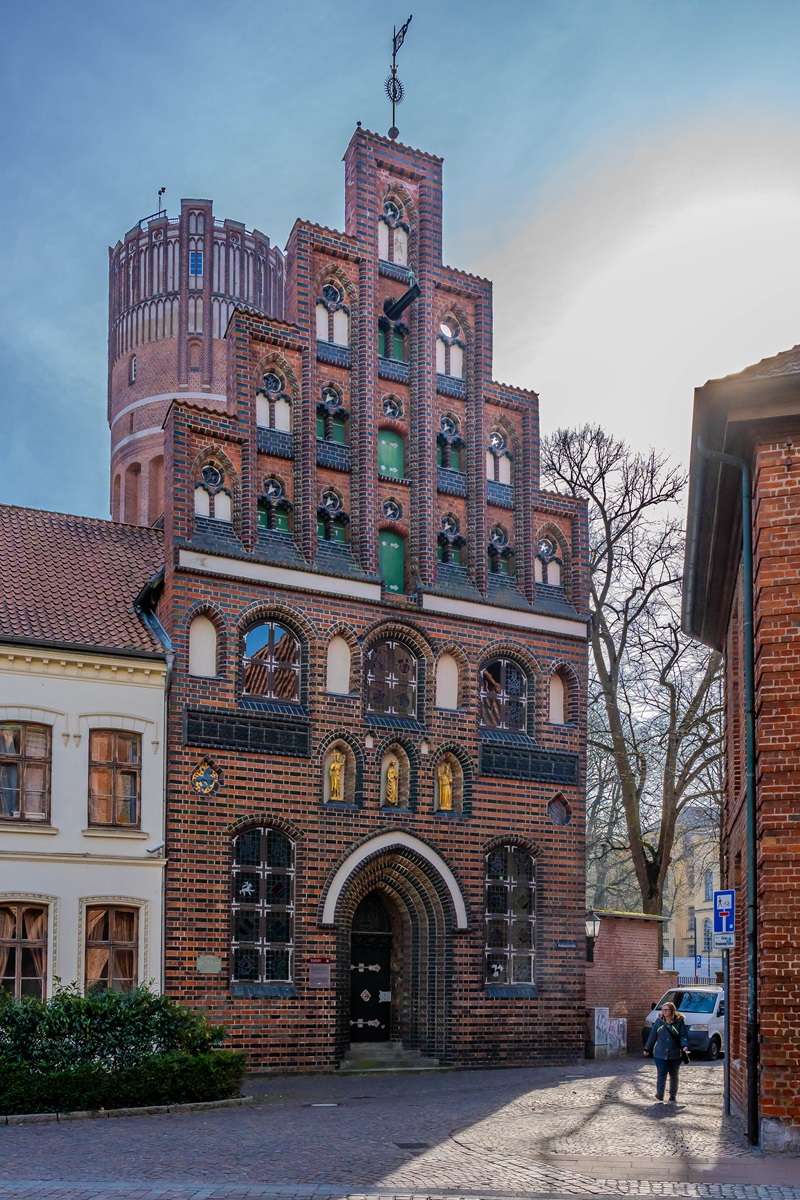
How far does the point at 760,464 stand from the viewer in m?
15.1

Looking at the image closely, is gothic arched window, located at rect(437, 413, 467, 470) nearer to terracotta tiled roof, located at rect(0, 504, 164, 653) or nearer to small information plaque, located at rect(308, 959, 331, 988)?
terracotta tiled roof, located at rect(0, 504, 164, 653)

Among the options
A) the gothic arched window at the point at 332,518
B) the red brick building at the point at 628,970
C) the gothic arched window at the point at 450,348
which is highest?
the gothic arched window at the point at 450,348

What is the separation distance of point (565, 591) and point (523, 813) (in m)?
4.87

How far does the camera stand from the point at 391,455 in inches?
1118

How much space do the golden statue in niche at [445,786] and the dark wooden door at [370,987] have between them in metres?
2.79

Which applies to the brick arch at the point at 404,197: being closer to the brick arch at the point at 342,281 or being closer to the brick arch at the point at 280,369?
the brick arch at the point at 342,281

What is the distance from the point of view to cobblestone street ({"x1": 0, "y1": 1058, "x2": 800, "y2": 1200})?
12.5m

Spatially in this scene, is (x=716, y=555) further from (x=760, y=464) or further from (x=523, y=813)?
(x=523, y=813)

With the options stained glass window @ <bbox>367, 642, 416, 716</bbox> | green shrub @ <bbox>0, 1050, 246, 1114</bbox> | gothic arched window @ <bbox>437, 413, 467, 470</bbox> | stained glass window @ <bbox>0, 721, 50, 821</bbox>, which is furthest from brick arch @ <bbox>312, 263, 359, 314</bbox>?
green shrub @ <bbox>0, 1050, 246, 1114</bbox>

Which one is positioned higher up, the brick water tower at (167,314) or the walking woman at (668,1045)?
the brick water tower at (167,314)

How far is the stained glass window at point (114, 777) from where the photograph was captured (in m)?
23.5

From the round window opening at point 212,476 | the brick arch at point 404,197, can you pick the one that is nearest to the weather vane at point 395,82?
the brick arch at point 404,197

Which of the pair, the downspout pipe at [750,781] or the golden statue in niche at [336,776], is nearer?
the downspout pipe at [750,781]

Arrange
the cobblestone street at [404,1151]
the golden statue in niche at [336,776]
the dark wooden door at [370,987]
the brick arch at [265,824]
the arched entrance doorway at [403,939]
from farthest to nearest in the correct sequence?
the dark wooden door at [370,987] < the arched entrance doorway at [403,939] < the golden statue in niche at [336,776] < the brick arch at [265,824] < the cobblestone street at [404,1151]
